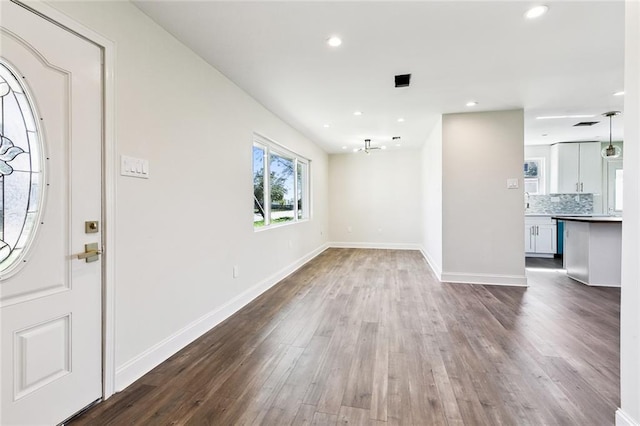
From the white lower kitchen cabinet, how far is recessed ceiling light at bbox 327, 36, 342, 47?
20.2ft

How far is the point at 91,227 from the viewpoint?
1.67m

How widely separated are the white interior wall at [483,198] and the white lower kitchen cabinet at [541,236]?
278 centimetres

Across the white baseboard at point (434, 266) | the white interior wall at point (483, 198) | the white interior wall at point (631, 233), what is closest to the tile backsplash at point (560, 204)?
the white baseboard at point (434, 266)

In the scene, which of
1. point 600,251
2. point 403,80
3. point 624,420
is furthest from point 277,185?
point 600,251

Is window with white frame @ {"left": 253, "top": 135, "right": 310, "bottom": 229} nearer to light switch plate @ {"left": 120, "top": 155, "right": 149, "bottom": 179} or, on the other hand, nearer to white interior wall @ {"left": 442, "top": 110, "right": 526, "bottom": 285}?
light switch plate @ {"left": 120, "top": 155, "right": 149, "bottom": 179}

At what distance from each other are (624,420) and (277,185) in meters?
4.39

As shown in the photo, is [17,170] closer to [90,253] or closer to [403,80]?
[90,253]

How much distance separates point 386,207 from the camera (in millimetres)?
7738

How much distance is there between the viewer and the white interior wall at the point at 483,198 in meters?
4.22

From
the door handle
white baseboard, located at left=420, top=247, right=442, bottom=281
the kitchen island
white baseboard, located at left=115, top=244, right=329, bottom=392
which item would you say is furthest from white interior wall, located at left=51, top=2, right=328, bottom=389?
the kitchen island

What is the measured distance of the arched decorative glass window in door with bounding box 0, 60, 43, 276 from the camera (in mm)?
1308

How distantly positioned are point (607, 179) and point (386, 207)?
5.02 metres

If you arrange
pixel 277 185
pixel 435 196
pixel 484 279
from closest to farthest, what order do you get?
1. pixel 484 279
2. pixel 277 185
3. pixel 435 196

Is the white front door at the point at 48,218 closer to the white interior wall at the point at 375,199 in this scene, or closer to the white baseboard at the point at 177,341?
the white baseboard at the point at 177,341
